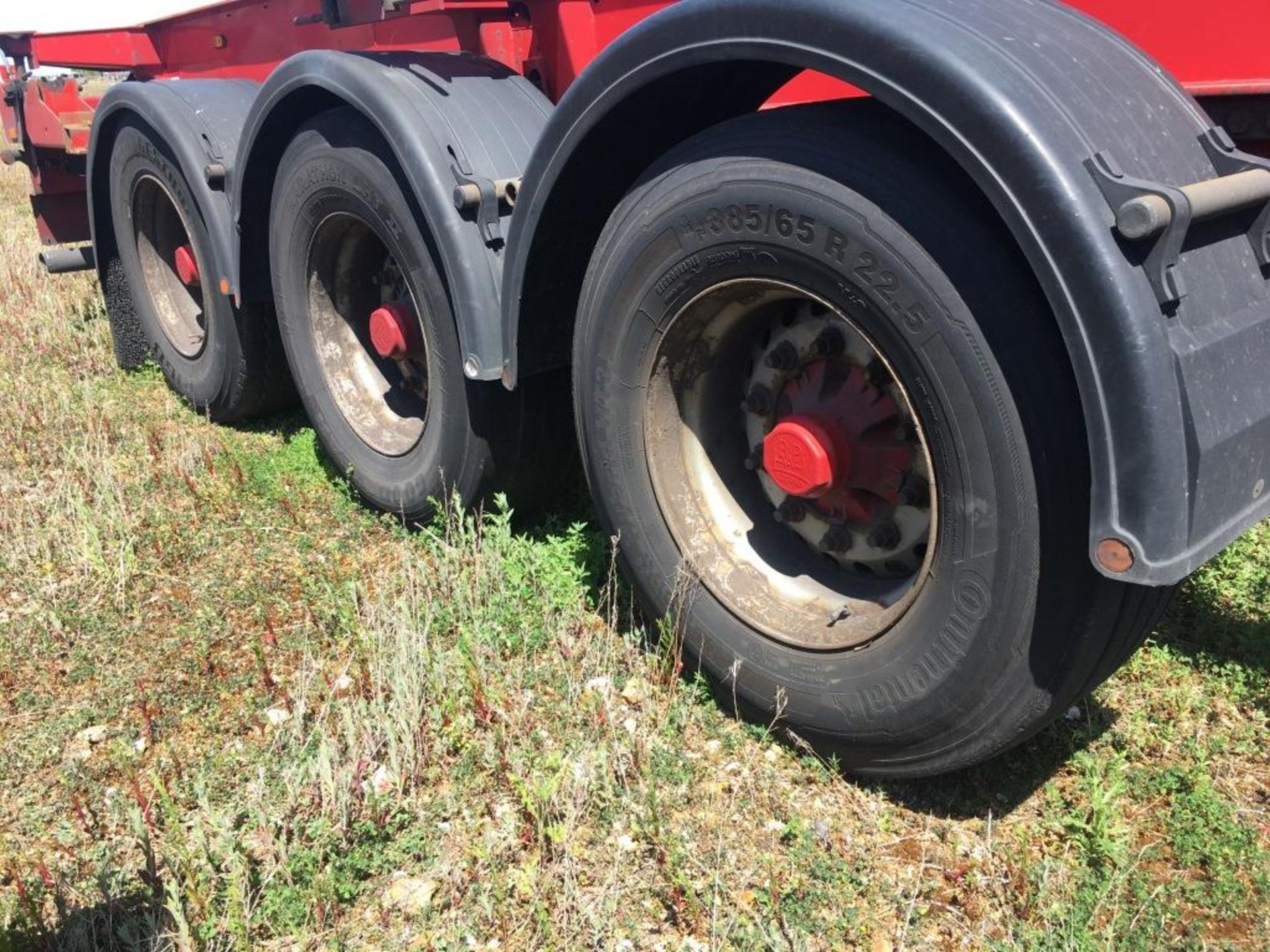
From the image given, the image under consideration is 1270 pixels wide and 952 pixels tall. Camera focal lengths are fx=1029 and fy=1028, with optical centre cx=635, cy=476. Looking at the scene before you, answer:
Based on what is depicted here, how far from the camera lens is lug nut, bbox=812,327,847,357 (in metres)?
2.21

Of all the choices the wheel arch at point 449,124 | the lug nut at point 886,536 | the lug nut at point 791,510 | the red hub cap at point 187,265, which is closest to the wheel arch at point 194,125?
the red hub cap at point 187,265

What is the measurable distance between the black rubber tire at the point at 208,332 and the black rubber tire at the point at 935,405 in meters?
2.25

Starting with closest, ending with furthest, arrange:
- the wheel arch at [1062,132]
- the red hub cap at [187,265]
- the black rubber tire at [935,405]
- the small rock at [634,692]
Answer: the wheel arch at [1062,132] → the black rubber tire at [935,405] → the small rock at [634,692] → the red hub cap at [187,265]

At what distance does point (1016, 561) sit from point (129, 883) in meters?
1.80

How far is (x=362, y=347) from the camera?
3580 mm

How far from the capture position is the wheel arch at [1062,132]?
149 centimetres

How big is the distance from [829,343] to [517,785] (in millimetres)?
1151

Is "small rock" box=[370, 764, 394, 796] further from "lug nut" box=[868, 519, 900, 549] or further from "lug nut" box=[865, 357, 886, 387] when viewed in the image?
"lug nut" box=[865, 357, 886, 387]

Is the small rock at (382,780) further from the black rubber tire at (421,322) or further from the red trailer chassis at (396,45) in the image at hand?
the red trailer chassis at (396,45)

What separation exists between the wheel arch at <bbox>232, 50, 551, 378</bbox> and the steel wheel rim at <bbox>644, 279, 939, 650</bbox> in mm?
533

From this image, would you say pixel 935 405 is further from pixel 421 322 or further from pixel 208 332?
pixel 208 332

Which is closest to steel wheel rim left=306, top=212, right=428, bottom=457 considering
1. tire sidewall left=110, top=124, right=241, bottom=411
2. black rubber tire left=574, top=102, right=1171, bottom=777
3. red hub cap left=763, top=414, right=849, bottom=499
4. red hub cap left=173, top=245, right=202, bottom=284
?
tire sidewall left=110, top=124, right=241, bottom=411

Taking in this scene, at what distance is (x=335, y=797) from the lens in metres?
2.14

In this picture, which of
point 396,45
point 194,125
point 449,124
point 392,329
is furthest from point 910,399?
point 194,125
